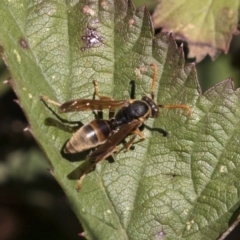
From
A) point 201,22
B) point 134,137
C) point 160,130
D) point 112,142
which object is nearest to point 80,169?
point 112,142

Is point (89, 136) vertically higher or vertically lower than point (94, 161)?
higher

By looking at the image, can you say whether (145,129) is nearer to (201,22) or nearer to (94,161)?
(94,161)

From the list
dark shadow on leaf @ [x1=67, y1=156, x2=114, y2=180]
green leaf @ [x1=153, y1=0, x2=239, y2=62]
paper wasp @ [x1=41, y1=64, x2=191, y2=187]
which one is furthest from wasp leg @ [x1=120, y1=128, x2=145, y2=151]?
green leaf @ [x1=153, y1=0, x2=239, y2=62]

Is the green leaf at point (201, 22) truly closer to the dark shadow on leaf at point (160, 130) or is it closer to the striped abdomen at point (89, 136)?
the dark shadow on leaf at point (160, 130)

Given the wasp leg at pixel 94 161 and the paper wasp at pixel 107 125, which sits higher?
the paper wasp at pixel 107 125

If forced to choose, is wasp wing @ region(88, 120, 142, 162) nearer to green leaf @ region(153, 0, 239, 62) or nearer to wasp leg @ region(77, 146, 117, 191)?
wasp leg @ region(77, 146, 117, 191)

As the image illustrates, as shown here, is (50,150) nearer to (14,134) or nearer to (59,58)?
(59,58)

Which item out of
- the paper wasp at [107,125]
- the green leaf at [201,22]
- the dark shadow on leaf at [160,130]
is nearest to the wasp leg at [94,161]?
the paper wasp at [107,125]

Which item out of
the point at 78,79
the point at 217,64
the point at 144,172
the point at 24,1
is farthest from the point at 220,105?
the point at 217,64
